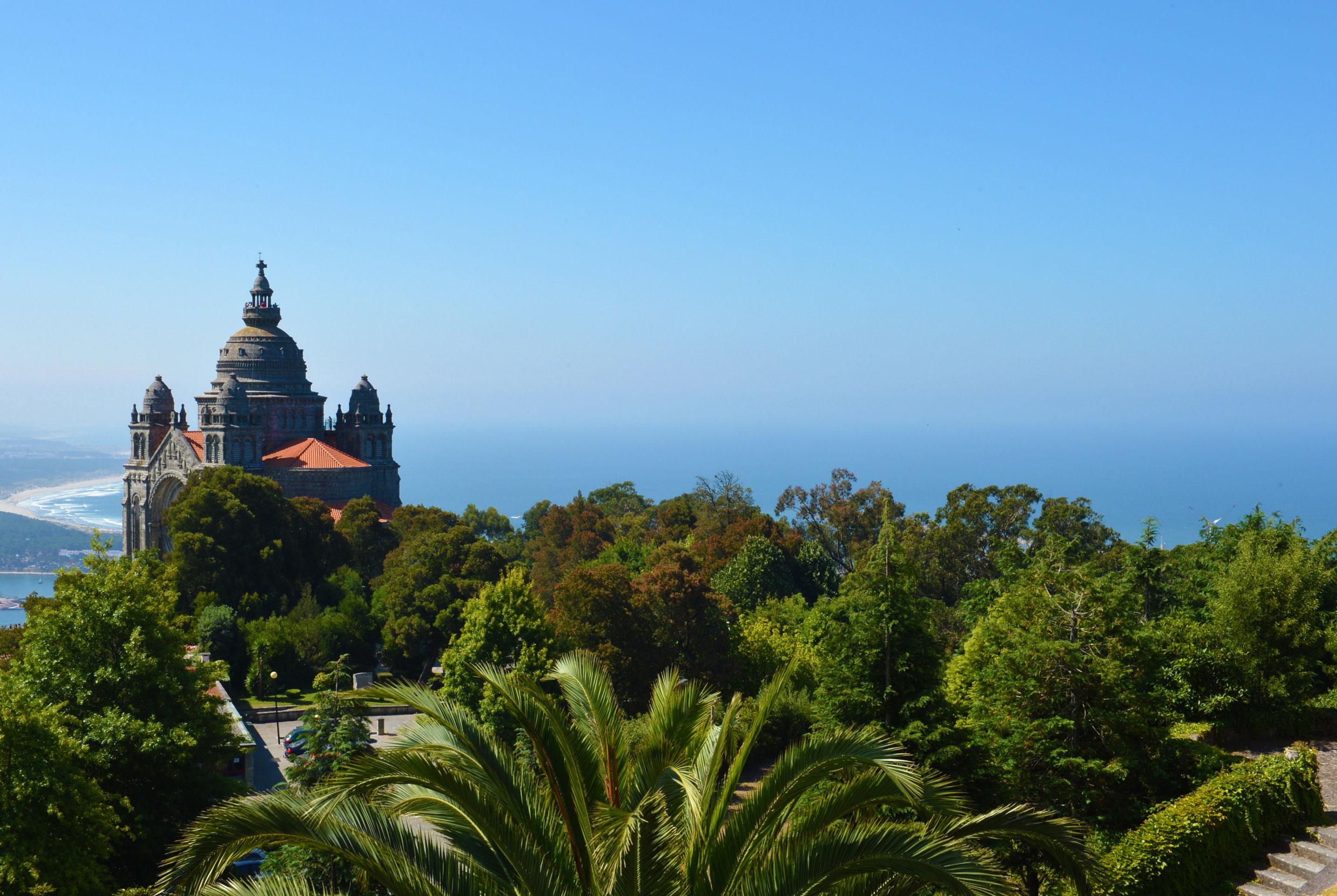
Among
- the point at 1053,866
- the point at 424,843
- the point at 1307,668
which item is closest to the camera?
the point at 424,843

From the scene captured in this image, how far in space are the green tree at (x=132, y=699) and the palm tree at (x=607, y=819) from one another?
36.8ft

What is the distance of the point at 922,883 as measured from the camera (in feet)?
28.3

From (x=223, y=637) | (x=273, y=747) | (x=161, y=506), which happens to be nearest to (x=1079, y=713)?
(x=273, y=747)

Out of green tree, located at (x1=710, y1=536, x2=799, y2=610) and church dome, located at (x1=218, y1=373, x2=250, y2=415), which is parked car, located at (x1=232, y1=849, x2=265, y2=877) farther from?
church dome, located at (x1=218, y1=373, x2=250, y2=415)

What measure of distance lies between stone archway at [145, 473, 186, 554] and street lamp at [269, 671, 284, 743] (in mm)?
23870

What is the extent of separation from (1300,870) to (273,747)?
27.0 m

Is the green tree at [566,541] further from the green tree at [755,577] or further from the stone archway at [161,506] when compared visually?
the stone archway at [161,506]

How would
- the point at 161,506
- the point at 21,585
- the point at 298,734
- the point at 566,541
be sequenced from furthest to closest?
the point at 21,585, the point at 566,541, the point at 161,506, the point at 298,734

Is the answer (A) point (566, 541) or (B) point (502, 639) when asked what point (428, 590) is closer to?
(B) point (502, 639)

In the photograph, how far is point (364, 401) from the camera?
63875 mm

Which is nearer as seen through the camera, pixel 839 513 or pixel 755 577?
pixel 755 577

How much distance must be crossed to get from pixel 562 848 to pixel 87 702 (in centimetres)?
1387

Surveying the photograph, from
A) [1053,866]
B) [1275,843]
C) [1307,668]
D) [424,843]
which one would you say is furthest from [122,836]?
[1307,668]

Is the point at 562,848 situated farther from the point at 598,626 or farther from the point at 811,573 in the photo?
the point at 811,573
